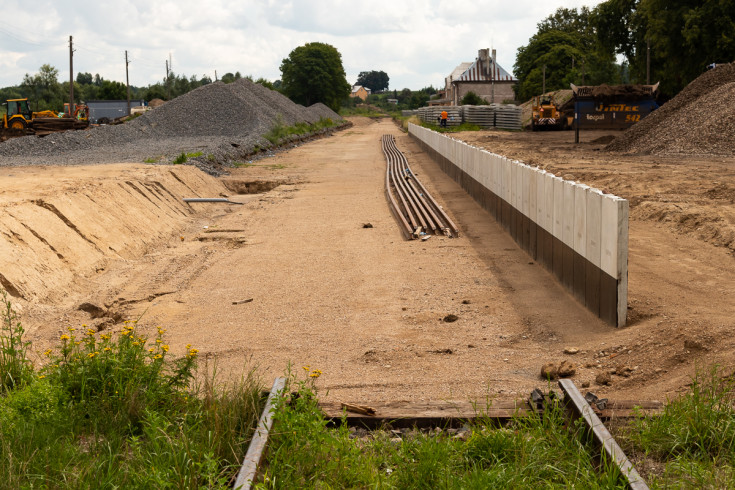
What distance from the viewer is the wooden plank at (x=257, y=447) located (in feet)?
15.8

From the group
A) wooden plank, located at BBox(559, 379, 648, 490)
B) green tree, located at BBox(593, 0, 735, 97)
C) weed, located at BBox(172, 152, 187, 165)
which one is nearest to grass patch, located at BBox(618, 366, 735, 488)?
wooden plank, located at BBox(559, 379, 648, 490)

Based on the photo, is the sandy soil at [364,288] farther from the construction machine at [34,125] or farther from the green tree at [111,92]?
the green tree at [111,92]

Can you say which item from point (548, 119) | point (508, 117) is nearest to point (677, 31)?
point (548, 119)

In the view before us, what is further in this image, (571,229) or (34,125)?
(34,125)

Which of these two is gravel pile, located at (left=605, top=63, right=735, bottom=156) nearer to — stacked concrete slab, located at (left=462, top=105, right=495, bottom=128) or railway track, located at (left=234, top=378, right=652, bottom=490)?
railway track, located at (left=234, top=378, right=652, bottom=490)

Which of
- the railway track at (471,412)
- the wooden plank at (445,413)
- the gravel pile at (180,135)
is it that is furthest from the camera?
the gravel pile at (180,135)

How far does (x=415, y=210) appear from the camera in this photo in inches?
733

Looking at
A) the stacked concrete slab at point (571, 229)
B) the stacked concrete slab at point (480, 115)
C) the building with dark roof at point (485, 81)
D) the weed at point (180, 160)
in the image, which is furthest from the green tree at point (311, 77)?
the stacked concrete slab at point (571, 229)

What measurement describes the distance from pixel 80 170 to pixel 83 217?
10.2 m

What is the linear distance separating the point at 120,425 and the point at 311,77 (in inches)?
5113

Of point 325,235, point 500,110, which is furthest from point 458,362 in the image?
point 500,110

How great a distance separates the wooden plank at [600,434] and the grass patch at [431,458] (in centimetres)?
8

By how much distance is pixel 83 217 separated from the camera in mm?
14758

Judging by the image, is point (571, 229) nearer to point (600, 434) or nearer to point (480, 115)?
point (600, 434)
